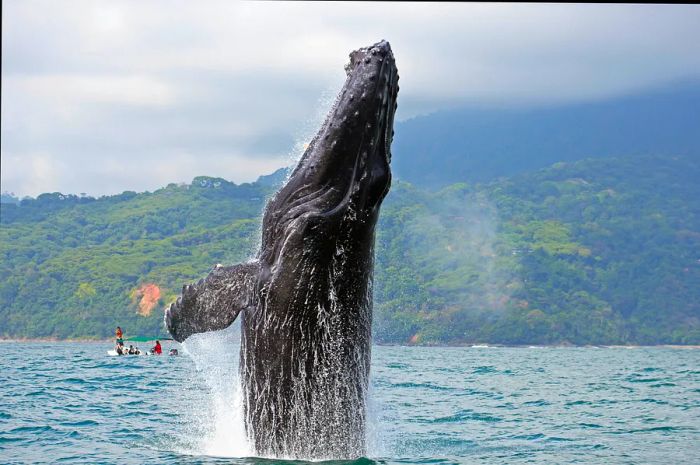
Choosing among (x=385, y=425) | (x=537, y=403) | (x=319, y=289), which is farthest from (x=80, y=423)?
(x=537, y=403)

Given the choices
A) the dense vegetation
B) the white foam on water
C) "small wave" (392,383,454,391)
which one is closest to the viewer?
the white foam on water

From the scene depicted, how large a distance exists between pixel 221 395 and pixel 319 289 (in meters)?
2.54

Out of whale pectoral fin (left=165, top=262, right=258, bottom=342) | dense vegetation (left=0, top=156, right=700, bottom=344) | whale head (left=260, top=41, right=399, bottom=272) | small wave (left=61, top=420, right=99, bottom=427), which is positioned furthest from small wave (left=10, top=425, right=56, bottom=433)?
dense vegetation (left=0, top=156, right=700, bottom=344)

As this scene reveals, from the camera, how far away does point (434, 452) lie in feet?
35.5

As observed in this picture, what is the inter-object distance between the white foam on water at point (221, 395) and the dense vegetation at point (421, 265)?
89.2 m

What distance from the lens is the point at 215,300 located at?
8414 millimetres

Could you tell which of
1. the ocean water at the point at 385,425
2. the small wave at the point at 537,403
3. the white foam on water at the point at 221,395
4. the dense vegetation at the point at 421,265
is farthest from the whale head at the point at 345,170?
the dense vegetation at the point at 421,265

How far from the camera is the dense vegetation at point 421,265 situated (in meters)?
122

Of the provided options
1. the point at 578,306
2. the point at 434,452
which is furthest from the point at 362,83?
the point at 578,306

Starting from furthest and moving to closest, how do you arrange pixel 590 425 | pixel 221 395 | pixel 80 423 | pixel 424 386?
pixel 424 386
pixel 590 425
pixel 80 423
pixel 221 395

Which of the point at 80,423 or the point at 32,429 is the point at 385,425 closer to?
the point at 80,423

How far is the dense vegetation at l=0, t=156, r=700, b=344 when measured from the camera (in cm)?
12250

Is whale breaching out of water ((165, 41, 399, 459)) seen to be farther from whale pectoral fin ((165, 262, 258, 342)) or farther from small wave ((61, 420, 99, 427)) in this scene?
small wave ((61, 420, 99, 427))

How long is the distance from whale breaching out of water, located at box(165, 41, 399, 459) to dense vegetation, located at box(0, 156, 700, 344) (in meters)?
91.0
